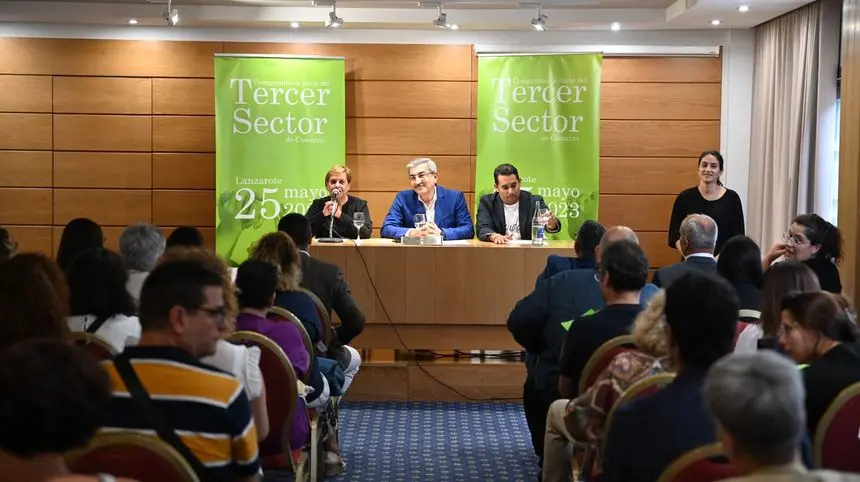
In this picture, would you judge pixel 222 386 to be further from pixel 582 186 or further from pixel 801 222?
pixel 582 186

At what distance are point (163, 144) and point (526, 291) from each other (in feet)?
15.8

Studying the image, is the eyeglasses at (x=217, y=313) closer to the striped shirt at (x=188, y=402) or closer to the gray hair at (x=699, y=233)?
the striped shirt at (x=188, y=402)

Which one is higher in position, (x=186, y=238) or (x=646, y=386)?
(x=186, y=238)

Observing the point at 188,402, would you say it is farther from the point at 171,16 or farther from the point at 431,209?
the point at 171,16

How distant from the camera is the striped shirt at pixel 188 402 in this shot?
8.41ft

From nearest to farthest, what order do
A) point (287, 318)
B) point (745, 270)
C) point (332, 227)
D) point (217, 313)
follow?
1. point (217, 313)
2. point (287, 318)
3. point (745, 270)
4. point (332, 227)

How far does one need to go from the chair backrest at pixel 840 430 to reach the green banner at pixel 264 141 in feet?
23.8

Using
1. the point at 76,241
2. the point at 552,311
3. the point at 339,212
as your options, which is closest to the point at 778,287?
the point at 552,311

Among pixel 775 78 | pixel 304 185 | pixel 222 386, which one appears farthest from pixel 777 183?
A: pixel 222 386

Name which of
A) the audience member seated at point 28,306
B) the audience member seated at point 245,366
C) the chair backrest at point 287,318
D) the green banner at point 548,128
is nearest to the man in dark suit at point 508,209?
the green banner at point 548,128

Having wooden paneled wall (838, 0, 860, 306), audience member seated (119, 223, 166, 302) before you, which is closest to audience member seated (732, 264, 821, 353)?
audience member seated (119, 223, 166, 302)

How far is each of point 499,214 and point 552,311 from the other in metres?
3.80

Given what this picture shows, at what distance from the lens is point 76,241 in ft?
19.1

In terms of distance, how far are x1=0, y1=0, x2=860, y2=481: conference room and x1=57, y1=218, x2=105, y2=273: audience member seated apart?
79.1 inches
